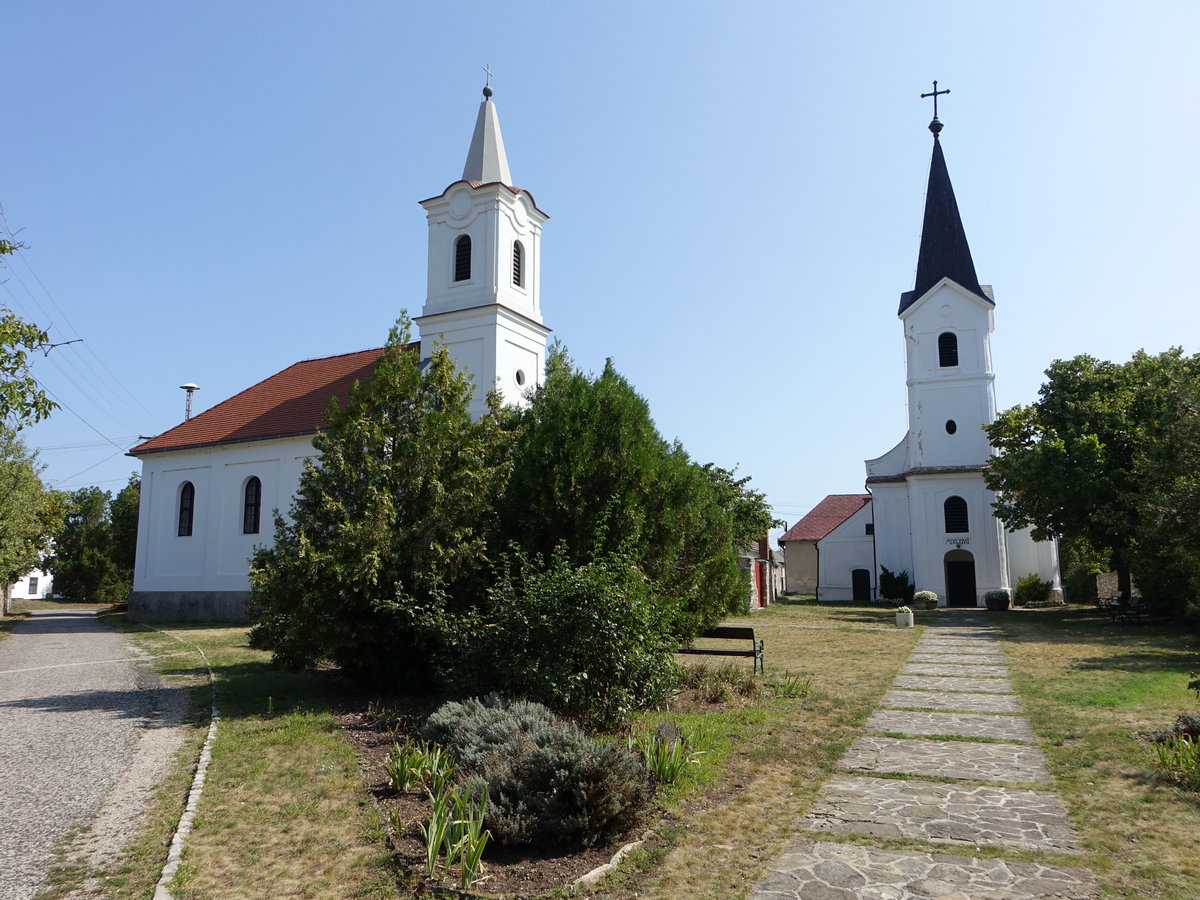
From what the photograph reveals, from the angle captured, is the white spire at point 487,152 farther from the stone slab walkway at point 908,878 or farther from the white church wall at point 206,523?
the stone slab walkway at point 908,878

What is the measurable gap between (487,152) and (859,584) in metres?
33.1

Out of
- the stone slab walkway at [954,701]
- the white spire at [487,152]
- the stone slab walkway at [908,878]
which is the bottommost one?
the stone slab walkway at [908,878]

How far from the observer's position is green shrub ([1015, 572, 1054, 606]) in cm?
4034

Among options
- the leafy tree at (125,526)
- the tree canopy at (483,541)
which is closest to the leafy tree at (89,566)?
the leafy tree at (125,526)

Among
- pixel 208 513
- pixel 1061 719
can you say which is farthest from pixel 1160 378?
pixel 208 513

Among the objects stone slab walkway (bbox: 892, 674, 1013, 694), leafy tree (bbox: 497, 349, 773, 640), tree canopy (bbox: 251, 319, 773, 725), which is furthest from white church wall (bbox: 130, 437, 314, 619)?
stone slab walkway (bbox: 892, 674, 1013, 694)

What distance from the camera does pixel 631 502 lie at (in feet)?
37.7

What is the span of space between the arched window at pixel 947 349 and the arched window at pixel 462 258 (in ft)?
85.5

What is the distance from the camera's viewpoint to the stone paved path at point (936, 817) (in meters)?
5.26

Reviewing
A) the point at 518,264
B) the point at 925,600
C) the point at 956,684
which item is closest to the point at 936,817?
the point at 956,684

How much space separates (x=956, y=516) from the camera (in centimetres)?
Answer: 4072

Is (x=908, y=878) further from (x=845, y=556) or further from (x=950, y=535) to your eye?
(x=845, y=556)

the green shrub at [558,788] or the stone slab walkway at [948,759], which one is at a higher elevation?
the green shrub at [558,788]

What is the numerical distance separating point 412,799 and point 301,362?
97.2 ft
